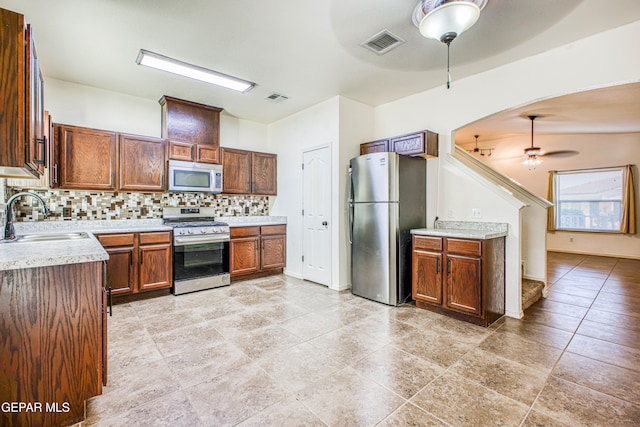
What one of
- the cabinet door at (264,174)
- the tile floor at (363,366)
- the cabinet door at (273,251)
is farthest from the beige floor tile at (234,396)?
the cabinet door at (264,174)

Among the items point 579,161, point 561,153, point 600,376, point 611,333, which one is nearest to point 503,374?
point 600,376

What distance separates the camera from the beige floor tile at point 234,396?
168 cm

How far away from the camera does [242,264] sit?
4.62 metres

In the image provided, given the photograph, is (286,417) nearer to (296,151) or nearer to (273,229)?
(273,229)

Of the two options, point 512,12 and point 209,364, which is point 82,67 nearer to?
point 209,364

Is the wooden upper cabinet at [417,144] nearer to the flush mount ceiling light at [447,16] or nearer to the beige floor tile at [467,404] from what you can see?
the flush mount ceiling light at [447,16]

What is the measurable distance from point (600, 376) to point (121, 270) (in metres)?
4.61

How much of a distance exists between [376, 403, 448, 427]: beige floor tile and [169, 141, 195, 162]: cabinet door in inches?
156

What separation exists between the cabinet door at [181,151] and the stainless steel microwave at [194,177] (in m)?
0.07

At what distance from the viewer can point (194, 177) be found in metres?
4.32

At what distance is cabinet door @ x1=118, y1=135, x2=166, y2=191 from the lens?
3.84 metres

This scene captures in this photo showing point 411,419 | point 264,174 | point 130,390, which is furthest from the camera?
point 264,174

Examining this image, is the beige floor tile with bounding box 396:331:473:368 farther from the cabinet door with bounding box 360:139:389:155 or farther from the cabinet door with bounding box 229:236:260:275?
the cabinet door with bounding box 229:236:260:275

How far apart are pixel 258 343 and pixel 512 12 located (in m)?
3.37
